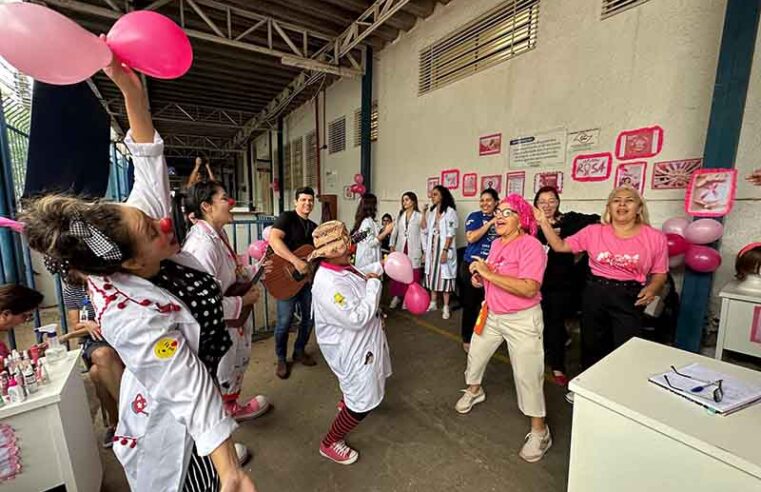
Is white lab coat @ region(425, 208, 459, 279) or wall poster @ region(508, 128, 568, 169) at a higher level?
wall poster @ region(508, 128, 568, 169)

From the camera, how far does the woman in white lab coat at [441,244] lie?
3859 mm

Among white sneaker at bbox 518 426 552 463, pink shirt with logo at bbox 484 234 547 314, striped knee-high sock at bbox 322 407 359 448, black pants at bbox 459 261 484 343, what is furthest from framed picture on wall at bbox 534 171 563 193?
striped knee-high sock at bbox 322 407 359 448

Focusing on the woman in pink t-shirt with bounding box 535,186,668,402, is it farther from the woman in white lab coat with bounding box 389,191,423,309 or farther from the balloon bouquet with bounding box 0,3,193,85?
the woman in white lab coat with bounding box 389,191,423,309

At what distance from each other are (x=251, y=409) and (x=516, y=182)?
3324mm

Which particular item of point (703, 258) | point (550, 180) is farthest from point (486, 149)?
point (703, 258)

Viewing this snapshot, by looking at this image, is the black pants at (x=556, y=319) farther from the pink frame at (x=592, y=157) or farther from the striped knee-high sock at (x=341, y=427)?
the striped knee-high sock at (x=341, y=427)

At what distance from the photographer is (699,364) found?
120cm

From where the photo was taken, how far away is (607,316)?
2119 millimetres

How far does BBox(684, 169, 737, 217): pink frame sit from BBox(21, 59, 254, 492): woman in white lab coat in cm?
297

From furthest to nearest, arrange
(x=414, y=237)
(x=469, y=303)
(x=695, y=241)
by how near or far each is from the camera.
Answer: (x=414, y=237)
(x=469, y=303)
(x=695, y=241)

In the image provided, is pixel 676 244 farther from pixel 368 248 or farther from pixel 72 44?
pixel 72 44

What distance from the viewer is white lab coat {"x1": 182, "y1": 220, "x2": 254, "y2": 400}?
1550mm

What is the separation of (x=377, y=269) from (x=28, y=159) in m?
1.64

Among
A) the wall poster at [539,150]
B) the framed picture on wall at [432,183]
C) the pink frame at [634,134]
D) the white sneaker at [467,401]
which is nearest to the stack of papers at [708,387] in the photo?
the white sneaker at [467,401]
